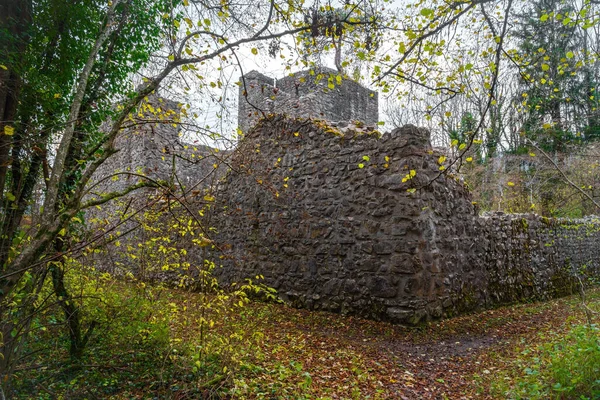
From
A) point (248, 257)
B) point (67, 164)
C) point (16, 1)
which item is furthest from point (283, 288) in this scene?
point (16, 1)

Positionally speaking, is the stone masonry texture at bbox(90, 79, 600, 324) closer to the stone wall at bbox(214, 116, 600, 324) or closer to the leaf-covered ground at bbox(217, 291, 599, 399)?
the stone wall at bbox(214, 116, 600, 324)

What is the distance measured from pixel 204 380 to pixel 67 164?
2229 millimetres

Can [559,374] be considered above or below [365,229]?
below

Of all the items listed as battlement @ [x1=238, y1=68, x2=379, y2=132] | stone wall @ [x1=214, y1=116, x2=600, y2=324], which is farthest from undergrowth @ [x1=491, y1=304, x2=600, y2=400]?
battlement @ [x1=238, y1=68, x2=379, y2=132]

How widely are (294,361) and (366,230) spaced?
2.83m

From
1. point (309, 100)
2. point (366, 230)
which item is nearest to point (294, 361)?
point (366, 230)

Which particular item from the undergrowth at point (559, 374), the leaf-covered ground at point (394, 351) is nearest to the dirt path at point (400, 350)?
the leaf-covered ground at point (394, 351)

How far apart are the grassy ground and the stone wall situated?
835 mm

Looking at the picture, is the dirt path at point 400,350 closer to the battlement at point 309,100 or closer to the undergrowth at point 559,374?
the undergrowth at point 559,374

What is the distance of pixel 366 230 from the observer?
22.1 ft

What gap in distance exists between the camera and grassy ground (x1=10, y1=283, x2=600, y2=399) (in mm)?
3492

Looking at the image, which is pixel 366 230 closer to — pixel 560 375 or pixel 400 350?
pixel 400 350

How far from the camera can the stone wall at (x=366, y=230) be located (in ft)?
20.7

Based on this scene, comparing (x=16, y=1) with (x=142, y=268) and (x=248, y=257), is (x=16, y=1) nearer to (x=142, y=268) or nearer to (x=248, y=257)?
(x=142, y=268)
